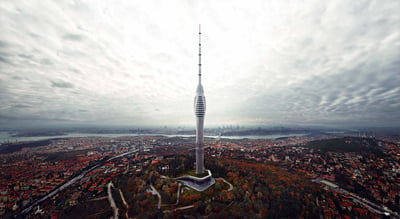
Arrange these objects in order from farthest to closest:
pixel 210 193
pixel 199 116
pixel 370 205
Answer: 1. pixel 199 116
2. pixel 370 205
3. pixel 210 193

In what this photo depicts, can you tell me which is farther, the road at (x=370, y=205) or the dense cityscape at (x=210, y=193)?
the road at (x=370, y=205)

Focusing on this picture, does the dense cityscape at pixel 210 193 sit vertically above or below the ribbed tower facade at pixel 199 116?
below

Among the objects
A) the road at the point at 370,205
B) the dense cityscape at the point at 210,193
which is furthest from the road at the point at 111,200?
the road at the point at 370,205

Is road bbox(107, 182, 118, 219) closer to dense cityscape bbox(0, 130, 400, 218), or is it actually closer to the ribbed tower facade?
dense cityscape bbox(0, 130, 400, 218)

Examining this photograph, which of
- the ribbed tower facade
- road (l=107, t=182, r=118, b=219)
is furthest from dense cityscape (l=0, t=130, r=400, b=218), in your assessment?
the ribbed tower facade

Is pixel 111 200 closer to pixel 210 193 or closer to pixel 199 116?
pixel 210 193

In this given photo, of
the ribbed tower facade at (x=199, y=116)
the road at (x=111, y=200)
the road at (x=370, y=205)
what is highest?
the ribbed tower facade at (x=199, y=116)

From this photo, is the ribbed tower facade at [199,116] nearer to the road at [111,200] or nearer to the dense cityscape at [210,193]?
the dense cityscape at [210,193]

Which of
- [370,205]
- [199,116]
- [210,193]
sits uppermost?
[199,116]

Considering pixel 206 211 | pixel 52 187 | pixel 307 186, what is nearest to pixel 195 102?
pixel 206 211

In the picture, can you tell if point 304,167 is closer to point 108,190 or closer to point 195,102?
point 195,102

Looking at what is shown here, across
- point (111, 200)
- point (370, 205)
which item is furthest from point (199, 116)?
point (370, 205)

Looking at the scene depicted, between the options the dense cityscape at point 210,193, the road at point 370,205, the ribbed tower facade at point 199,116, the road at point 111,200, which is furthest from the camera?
Result: the ribbed tower facade at point 199,116
